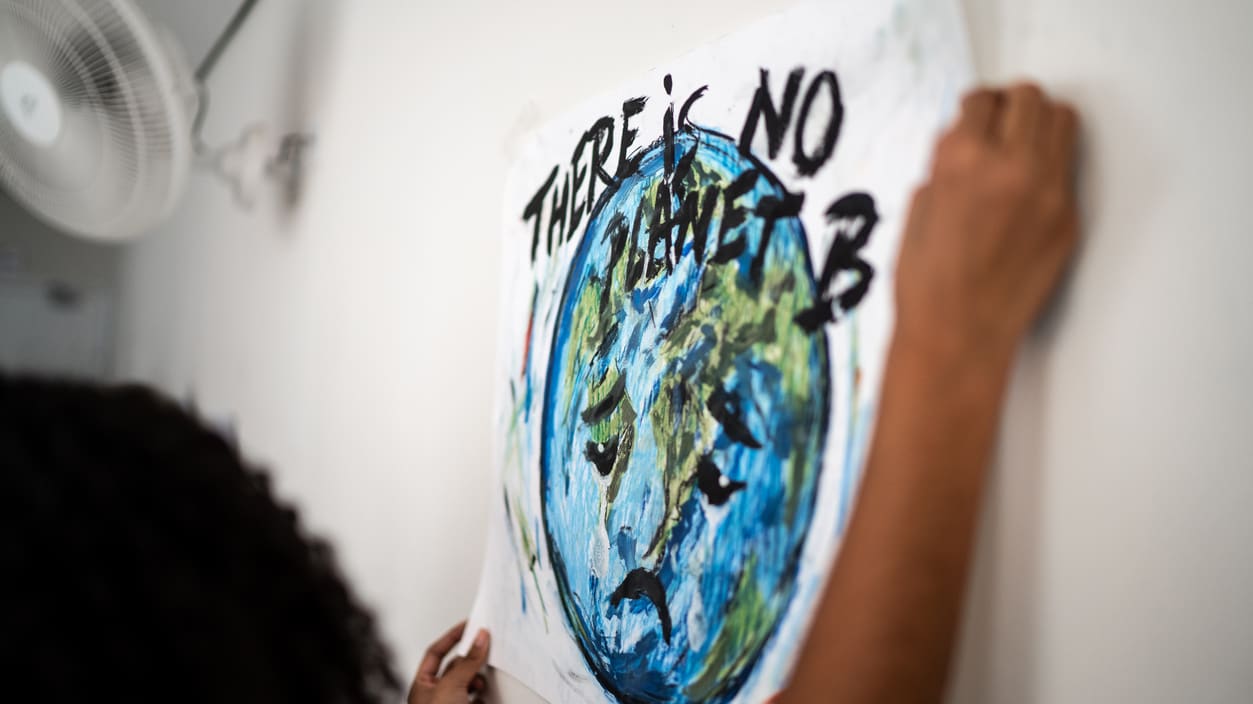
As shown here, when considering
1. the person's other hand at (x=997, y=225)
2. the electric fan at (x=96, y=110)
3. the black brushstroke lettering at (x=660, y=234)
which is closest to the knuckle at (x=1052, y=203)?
the person's other hand at (x=997, y=225)

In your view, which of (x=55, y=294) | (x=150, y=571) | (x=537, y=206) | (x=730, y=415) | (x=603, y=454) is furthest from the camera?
(x=55, y=294)

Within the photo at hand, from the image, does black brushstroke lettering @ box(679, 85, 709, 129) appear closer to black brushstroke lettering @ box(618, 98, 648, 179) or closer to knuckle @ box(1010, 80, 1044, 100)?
black brushstroke lettering @ box(618, 98, 648, 179)

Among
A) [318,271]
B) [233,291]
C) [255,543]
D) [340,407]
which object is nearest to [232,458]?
[255,543]

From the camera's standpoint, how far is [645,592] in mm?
483

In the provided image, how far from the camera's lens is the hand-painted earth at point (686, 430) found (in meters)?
0.40

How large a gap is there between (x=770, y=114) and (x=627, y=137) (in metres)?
0.15

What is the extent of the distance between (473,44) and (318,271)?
513 millimetres

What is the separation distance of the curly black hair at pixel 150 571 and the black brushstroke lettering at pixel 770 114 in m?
0.34

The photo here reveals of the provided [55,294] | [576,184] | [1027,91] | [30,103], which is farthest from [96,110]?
[55,294]

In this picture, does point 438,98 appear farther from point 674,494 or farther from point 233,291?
point 233,291

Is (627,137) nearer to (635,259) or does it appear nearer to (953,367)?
(635,259)

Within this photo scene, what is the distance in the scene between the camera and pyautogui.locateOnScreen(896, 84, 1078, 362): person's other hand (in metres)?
0.32

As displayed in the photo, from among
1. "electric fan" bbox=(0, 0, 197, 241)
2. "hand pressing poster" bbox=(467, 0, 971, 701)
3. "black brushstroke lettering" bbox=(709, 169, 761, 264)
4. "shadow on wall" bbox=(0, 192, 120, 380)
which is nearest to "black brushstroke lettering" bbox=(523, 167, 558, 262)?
"hand pressing poster" bbox=(467, 0, 971, 701)

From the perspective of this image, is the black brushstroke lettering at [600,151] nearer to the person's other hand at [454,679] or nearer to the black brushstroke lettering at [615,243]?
the black brushstroke lettering at [615,243]
